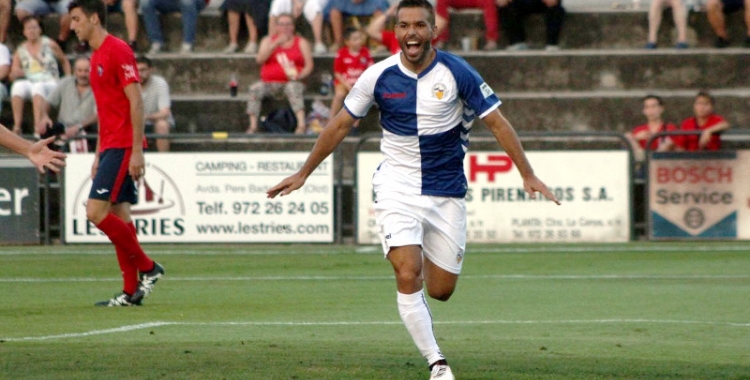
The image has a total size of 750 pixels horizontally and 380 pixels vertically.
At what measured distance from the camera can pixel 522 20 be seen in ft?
71.8

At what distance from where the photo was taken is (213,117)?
21.2 metres

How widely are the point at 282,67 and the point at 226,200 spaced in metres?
3.31

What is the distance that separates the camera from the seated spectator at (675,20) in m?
21.1

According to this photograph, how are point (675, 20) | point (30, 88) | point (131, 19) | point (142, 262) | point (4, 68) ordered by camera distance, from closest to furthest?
point (142, 262) < point (30, 88) < point (4, 68) < point (675, 20) < point (131, 19)

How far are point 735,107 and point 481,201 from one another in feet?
17.5

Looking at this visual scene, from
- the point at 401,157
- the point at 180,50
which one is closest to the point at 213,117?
the point at 180,50

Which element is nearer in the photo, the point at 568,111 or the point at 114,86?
the point at 114,86

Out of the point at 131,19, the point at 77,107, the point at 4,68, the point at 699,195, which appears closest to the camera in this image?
the point at 699,195

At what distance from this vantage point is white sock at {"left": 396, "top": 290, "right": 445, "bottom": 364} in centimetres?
707

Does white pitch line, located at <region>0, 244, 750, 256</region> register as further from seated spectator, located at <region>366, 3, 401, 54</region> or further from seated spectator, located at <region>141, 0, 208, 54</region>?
seated spectator, located at <region>141, 0, 208, 54</region>

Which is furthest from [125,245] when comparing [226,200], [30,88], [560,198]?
[30,88]

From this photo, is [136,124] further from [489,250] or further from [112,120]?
[489,250]

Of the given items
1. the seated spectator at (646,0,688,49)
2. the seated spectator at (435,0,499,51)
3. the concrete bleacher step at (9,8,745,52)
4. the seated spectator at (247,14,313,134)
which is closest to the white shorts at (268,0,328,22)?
the concrete bleacher step at (9,8,745,52)

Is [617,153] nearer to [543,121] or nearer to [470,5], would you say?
[543,121]
